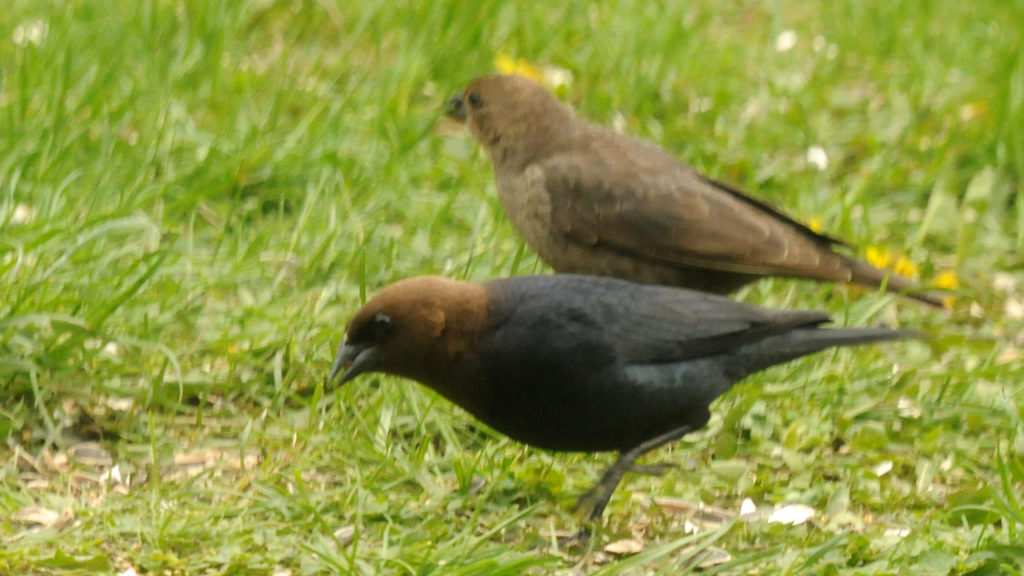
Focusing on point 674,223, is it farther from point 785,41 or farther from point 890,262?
point 785,41

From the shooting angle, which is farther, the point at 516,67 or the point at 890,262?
the point at 516,67

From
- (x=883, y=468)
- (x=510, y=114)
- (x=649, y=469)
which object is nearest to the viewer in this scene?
(x=649, y=469)

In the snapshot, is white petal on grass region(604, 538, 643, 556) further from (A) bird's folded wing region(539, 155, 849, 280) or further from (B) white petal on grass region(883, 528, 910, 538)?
(A) bird's folded wing region(539, 155, 849, 280)

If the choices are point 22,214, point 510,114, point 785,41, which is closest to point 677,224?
point 510,114

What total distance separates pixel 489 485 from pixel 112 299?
50.5 inches

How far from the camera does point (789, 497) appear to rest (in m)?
4.20

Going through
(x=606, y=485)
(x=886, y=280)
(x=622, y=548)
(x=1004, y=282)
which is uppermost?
Answer: (x=886, y=280)

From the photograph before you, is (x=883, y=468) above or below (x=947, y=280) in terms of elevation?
below

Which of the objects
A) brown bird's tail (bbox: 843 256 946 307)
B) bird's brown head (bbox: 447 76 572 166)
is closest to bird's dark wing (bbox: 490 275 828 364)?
brown bird's tail (bbox: 843 256 946 307)

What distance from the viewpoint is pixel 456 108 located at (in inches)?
232

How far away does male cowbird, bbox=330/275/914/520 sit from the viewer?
12.2ft

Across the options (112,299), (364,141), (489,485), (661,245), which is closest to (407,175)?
(364,141)

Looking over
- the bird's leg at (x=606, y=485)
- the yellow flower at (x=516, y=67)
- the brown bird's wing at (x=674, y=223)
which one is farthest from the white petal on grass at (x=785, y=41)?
the bird's leg at (x=606, y=485)

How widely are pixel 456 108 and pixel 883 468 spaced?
7.80 ft
